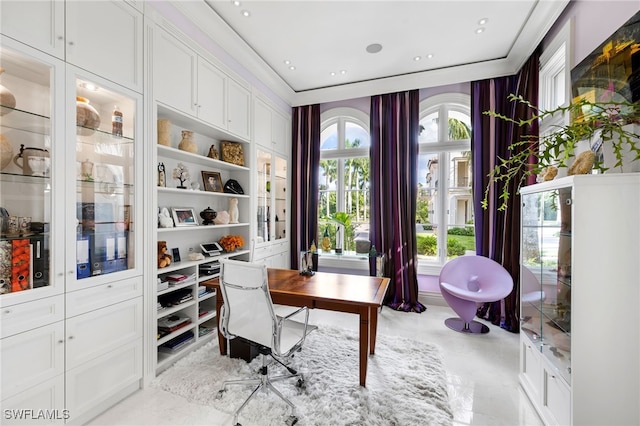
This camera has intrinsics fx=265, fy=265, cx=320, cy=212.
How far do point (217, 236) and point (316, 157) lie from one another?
2.00m

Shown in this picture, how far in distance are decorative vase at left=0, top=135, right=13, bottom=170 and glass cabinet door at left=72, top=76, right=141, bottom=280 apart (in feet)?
0.87

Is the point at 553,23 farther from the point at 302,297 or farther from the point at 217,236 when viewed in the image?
the point at 217,236

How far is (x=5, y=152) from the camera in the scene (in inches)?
56.6

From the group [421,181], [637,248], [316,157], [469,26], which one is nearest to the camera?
[637,248]

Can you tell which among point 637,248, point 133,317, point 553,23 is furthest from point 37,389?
point 553,23

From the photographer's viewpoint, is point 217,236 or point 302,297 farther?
point 217,236

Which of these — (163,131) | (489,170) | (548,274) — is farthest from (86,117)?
(489,170)

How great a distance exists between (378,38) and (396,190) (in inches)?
74.1

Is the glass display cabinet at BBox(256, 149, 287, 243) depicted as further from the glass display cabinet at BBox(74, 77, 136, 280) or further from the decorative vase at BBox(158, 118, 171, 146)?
the glass display cabinet at BBox(74, 77, 136, 280)

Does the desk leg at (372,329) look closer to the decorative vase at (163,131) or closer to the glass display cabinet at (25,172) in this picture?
the glass display cabinet at (25,172)

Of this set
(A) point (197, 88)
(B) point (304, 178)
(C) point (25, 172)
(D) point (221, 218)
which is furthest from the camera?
(B) point (304, 178)

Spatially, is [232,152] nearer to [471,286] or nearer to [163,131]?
[163,131]

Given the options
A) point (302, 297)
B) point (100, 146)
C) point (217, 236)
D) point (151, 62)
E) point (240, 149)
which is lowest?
point (302, 297)

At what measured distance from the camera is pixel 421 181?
403 centimetres
